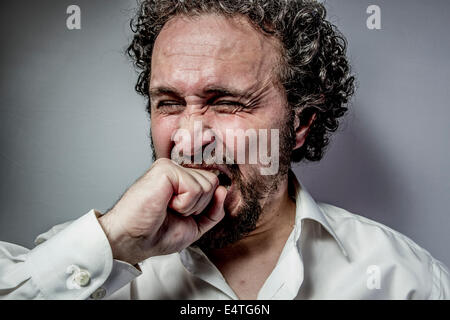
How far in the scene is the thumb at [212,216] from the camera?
1017 mm

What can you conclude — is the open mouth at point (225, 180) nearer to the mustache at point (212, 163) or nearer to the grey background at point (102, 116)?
the mustache at point (212, 163)

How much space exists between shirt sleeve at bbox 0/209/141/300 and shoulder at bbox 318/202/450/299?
0.66m

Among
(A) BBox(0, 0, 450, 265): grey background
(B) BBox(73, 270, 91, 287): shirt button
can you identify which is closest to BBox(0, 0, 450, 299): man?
(B) BBox(73, 270, 91, 287): shirt button

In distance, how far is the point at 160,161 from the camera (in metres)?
0.95

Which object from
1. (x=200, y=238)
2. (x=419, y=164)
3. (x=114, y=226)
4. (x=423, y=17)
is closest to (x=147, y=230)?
(x=114, y=226)

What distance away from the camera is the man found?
3.03ft

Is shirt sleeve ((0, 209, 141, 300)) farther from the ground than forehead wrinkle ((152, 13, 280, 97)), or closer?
closer

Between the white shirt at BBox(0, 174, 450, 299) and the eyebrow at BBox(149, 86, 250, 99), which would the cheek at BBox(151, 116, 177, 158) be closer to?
the eyebrow at BBox(149, 86, 250, 99)

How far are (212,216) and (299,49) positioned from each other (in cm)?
58

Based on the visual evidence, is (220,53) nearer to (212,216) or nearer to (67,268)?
(212,216)

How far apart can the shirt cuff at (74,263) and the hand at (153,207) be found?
28 mm

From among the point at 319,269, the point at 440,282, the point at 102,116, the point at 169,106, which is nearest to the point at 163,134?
the point at 169,106

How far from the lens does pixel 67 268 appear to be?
90 cm
